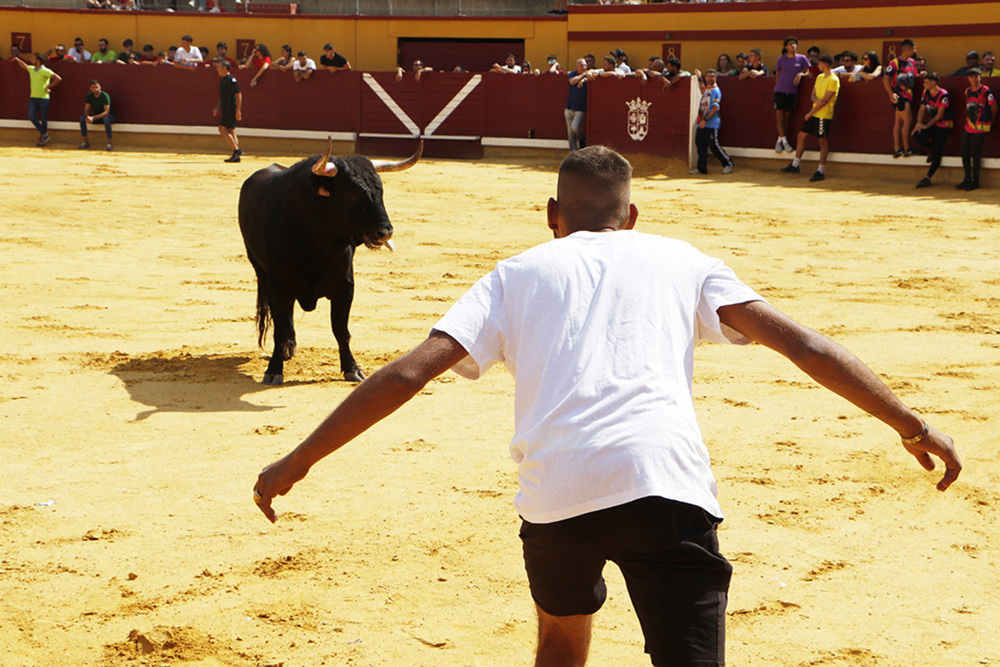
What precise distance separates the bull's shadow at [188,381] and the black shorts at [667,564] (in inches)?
165

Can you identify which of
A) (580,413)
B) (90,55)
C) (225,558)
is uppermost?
(90,55)

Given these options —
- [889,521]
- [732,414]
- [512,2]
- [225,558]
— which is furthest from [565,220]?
[512,2]

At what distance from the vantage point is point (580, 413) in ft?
6.52

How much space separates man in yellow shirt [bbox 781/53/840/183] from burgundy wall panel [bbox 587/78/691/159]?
2042mm

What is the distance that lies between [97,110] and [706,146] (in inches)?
450

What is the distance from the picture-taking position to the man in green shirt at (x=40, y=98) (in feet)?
67.9

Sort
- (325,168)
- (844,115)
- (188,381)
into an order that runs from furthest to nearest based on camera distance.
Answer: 1. (844,115)
2. (188,381)
3. (325,168)

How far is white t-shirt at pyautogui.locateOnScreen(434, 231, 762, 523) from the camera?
1.98 m

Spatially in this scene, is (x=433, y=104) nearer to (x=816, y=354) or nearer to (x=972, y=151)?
(x=972, y=151)

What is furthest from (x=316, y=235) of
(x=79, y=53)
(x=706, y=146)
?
(x=79, y=53)

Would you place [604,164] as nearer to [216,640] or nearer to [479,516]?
[216,640]

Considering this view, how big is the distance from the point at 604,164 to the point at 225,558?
91.0 inches

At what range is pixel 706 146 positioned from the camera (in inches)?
671

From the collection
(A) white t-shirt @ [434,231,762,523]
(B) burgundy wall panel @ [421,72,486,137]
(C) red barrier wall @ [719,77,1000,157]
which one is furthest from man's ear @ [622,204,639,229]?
(B) burgundy wall panel @ [421,72,486,137]
